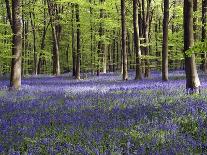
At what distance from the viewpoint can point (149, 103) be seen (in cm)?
1046

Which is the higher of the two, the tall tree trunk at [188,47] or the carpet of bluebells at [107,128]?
the tall tree trunk at [188,47]

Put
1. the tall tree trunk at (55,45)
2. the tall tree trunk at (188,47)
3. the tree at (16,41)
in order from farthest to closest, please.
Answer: the tall tree trunk at (55,45) → the tree at (16,41) → the tall tree trunk at (188,47)

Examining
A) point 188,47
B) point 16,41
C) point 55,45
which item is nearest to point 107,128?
point 188,47

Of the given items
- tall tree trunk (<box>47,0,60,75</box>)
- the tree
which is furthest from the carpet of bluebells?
tall tree trunk (<box>47,0,60,75</box>)

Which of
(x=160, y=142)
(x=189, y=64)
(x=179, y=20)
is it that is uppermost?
(x=179, y=20)

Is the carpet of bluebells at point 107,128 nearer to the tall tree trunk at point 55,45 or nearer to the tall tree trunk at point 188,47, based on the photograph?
the tall tree trunk at point 188,47

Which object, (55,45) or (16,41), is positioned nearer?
(16,41)

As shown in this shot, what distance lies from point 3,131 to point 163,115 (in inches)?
139

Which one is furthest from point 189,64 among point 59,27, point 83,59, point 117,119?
point 83,59

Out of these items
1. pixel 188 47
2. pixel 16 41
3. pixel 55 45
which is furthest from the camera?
pixel 55 45

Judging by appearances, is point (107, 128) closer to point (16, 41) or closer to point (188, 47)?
point (188, 47)

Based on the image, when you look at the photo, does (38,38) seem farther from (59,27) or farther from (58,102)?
Result: (58,102)

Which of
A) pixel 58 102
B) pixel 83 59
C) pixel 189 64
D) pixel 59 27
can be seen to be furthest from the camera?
pixel 83 59

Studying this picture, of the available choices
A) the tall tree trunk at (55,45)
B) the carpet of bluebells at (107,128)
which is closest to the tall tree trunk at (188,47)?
the carpet of bluebells at (107,128)
